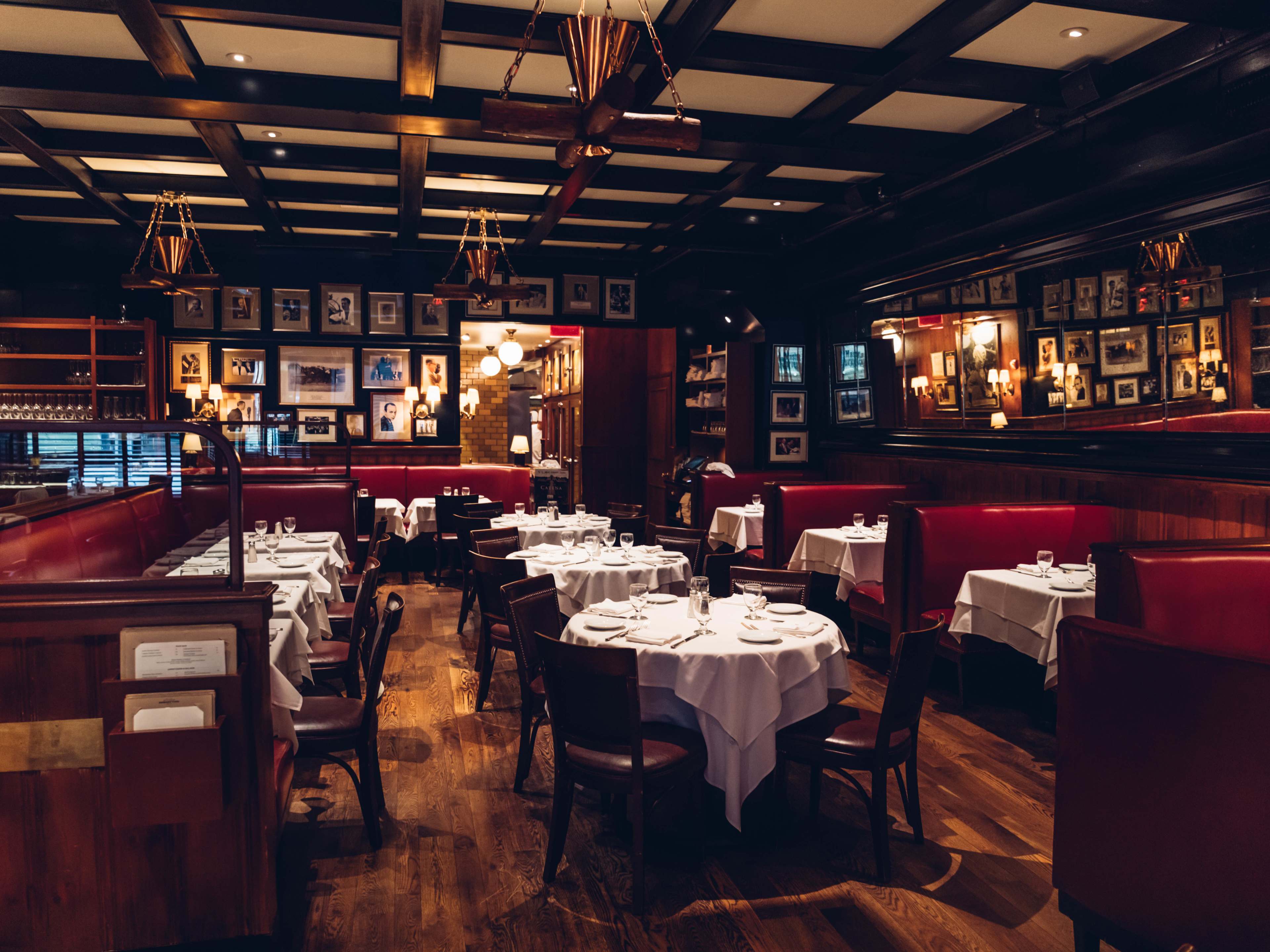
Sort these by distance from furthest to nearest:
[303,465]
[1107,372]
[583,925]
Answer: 1. [303,465]
2. [1107,372]
3. [583,925]

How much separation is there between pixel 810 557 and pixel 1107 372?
7.53 ft

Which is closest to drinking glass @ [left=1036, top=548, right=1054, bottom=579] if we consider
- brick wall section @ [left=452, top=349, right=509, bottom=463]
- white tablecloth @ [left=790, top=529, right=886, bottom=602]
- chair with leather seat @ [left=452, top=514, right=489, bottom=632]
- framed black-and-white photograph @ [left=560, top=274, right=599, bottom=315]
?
white tablecloth @ [left=790, top=529, right=886, bottom=602]

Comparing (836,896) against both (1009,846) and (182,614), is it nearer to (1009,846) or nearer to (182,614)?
(1009,846)

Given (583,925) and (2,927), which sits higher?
(2,927)

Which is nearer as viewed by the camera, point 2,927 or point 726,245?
point 2,927

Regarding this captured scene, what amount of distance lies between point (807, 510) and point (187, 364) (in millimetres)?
7371

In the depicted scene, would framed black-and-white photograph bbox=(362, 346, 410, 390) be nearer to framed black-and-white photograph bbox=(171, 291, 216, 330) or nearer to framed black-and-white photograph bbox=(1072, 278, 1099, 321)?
framed black-and-white photograph bbox=(171, 291, 216, 330)


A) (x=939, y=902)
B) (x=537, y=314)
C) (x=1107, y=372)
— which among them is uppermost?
(x=537, y=314)

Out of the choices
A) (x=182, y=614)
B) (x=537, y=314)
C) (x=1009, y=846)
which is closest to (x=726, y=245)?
(x=537, y=314)

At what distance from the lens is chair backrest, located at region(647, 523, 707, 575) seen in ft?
17.9

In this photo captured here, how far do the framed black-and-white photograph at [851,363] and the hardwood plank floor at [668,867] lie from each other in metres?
4.72

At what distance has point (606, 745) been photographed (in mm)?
2699

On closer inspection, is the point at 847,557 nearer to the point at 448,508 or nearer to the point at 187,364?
the point at 448,508

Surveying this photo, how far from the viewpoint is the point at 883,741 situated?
2826 millimetres
